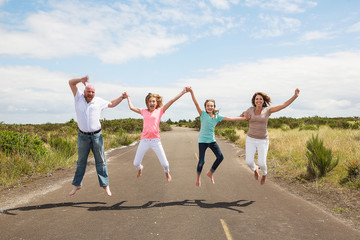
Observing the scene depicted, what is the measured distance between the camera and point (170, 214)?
639cm

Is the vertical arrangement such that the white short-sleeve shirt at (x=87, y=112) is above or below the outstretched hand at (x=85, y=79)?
below

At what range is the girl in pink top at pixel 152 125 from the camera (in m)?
6.03

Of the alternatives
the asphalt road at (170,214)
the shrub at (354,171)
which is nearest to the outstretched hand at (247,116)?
the asphalt road at (170,214)

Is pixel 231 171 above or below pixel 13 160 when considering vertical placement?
below

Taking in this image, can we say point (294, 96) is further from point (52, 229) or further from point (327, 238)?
point (52, 229)

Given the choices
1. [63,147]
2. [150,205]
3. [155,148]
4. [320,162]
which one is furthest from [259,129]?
[63,147]

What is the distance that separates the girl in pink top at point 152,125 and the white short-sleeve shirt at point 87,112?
0.67m

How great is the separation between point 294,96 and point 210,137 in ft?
6.77

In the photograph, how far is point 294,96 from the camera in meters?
6.36

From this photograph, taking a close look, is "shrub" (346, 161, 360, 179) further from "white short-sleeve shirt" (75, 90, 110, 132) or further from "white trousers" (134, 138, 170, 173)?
"white short-sleeve shirt" (75, 90, 110, 132)

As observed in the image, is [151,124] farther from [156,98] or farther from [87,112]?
[87,112]

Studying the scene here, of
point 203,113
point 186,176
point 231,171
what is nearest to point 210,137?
point 203,113

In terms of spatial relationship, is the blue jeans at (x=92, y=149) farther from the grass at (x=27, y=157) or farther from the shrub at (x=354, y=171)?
the shrub at (x=354, y=171)

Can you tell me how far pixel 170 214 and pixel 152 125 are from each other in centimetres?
206
